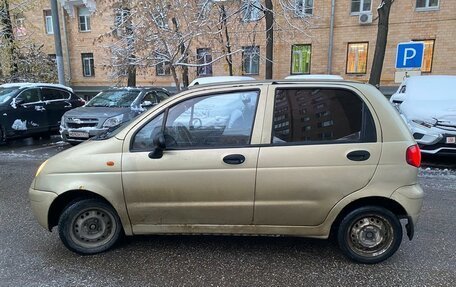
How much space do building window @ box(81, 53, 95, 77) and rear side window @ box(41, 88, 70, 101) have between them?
50.0 feet

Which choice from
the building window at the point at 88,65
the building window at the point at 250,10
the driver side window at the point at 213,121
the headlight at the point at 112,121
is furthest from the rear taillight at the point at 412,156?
the building window at the point at 88,65

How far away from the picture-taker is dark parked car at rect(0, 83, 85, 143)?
9352mm

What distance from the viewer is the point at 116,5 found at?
13.0 m

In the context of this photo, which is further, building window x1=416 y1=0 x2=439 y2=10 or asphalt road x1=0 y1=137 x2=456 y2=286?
building window x1=416 y1=0 x2=439 y2=10

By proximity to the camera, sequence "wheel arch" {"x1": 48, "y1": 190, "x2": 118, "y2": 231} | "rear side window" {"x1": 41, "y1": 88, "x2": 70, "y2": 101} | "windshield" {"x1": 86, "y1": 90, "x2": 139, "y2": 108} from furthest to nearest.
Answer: "rear side window" {"x1": 41, "y1": 88, "x2": 70, "y2": 101}
"windshield" {"x1": 86, "y1": 90, "x2": 139, "y2": 108}
"wheel arch" {"x1": 48, "y1": 190, "x2": 118, "y2": 231}

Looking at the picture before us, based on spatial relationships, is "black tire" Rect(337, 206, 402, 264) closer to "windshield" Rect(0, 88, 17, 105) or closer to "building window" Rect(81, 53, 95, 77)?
"windshield" Rect(0, 88, 17, 105)

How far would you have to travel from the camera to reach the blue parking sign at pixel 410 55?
328 inches

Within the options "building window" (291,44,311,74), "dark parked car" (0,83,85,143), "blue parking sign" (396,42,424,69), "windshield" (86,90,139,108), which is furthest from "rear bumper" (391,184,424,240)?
"building window" (291,44,311,74)

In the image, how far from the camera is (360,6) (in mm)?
19281

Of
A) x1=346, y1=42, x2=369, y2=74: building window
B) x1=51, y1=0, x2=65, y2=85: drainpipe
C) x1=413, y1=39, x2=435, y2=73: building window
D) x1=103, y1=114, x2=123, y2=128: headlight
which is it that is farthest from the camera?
x1=346, y1=42, x2=369, y2=74: building window

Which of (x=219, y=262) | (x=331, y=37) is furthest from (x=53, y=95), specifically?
(x=331, y=37)

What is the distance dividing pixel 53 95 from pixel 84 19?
55.2 ft

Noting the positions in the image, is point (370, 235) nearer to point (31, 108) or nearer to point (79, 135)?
Answer: point (79, 135)

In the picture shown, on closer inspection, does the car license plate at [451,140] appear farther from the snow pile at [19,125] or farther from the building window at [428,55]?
the building window at [428,55]
